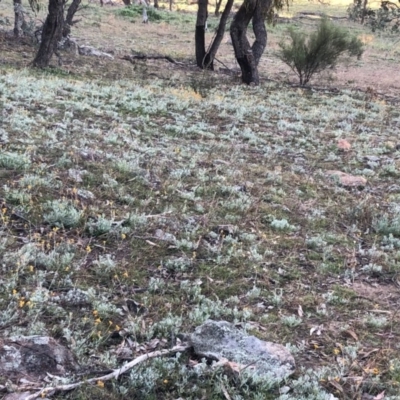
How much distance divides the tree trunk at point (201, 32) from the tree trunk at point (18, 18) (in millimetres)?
6105

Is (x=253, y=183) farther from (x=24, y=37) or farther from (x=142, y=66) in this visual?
(x=24, y=37)

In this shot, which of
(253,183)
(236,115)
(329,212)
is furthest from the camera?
(236,115)

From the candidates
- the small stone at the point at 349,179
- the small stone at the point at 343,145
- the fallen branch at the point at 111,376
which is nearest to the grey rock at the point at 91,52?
the small stone at the point at 343,145

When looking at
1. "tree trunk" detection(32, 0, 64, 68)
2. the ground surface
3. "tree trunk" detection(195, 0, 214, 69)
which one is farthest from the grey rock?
the ground surface

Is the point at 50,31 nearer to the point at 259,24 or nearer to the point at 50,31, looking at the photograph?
the point at 50,31

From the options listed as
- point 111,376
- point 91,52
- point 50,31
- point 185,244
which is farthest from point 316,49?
point 111,376

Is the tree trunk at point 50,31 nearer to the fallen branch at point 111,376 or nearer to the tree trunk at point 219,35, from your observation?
the tree trunk at point 219,35

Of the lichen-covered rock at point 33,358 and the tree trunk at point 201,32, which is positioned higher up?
the tree trunk at point 201,32

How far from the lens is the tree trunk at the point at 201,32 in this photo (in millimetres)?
18500

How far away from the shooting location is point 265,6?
54.6 ft

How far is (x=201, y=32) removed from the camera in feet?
61.2

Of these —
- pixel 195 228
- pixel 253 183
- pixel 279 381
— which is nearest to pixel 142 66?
pixel 253 183

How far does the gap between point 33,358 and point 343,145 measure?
797cm

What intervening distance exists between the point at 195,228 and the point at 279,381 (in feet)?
7.59
